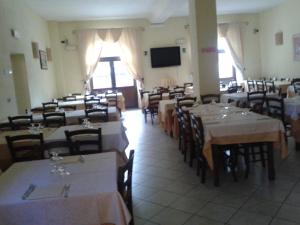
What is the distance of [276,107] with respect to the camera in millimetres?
5637

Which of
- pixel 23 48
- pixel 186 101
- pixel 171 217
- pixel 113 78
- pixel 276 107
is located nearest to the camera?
pixel 171 217

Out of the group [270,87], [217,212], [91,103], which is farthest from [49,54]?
[217,212]

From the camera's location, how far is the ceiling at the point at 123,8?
358 inches

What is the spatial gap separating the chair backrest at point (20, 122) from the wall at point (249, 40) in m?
9.46

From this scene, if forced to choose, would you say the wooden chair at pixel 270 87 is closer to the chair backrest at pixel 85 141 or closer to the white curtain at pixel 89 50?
the white curtain at pixel 89 50

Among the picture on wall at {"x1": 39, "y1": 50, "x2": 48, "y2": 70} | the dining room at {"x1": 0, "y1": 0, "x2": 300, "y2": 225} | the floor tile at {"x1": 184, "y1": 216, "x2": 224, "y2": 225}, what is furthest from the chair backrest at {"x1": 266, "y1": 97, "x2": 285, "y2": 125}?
the picture on wall at {"x1": 39, "y1": 50, "x2": 48, "y2": 70}

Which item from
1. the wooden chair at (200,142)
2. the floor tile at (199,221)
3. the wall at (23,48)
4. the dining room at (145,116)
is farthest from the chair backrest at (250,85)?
the floor tile at (199,221)

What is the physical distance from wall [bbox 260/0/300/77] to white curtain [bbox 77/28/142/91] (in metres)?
5.13

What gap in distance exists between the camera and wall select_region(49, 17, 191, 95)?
12.0 metres

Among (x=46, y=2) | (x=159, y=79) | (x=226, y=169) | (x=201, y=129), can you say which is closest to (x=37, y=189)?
(x=201, y=129)

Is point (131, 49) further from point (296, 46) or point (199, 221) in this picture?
point (199, 221)

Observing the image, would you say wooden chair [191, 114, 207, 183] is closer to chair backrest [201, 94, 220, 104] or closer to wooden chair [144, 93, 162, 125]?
chair backrest [201, 94, 220, 104]

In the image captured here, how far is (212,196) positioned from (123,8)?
8077mm

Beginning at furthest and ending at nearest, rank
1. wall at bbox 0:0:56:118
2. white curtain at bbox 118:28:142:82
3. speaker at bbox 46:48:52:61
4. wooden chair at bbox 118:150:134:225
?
white curtain at bbox 118:28:142:82
speaker at bbox 46:48:52:61
wall at bbox 0:0:56:118
wooden chair at bbox 118:150:134:225
